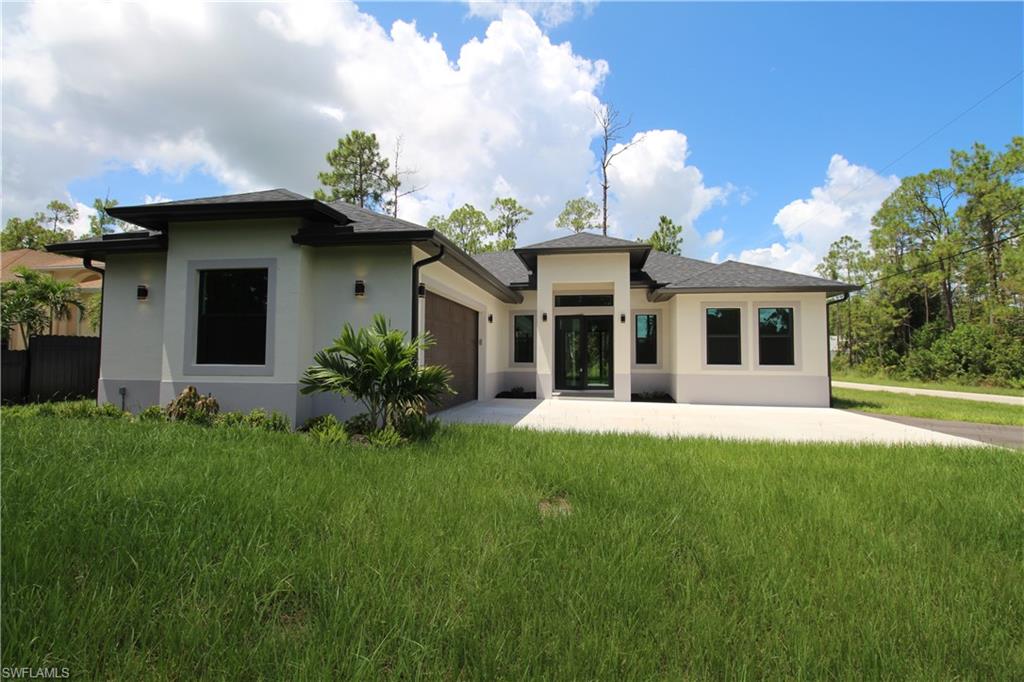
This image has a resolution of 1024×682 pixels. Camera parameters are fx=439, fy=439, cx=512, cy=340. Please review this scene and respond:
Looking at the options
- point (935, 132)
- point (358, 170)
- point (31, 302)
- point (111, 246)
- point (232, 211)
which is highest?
point (358, 170)

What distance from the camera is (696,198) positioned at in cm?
2588

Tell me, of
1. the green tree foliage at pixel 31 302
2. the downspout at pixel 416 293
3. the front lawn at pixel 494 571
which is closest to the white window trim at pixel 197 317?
the downspout at pixel 416 293

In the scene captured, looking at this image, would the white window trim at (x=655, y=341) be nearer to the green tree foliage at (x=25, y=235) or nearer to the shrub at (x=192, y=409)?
the shrub at (x=192, y=409)

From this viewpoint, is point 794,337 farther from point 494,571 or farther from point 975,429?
point 494,571

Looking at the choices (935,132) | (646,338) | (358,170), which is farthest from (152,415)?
(935,132)

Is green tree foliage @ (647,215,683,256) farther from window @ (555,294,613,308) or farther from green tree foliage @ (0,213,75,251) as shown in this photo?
green tree foliage @ (0,213,75,251)

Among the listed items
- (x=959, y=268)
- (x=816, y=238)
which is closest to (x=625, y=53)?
(x=959, y=268)

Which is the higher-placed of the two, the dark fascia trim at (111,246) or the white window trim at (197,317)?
the dark fascia trim at (111,246)

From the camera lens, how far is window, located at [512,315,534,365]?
51.2ft

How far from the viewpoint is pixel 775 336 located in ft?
41.0

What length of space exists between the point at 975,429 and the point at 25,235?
170 ft

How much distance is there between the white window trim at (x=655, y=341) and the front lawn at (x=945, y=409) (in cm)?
503

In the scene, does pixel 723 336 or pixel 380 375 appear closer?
pixel 380 375

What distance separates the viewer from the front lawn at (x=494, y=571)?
1.99 metres
